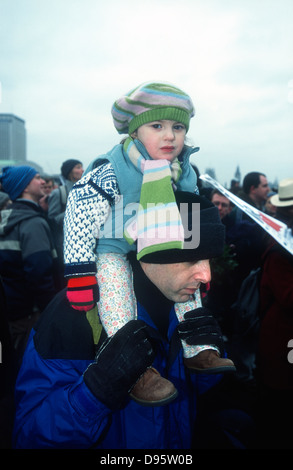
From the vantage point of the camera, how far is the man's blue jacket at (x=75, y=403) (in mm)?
1168

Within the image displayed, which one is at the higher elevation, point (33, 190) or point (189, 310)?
point (33, 190)

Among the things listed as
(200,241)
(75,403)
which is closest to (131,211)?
(200,241)

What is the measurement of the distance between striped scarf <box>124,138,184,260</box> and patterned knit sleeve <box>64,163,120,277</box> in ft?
0.44

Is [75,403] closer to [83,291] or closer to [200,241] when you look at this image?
[83,291]

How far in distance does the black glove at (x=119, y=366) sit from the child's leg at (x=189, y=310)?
33 centimetres

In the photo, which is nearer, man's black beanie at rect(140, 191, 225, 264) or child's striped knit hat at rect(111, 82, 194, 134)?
man's black beanie at rect(140, 191, 225, 264)

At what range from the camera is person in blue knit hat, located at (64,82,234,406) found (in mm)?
1203

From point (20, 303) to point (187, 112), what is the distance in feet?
7.36

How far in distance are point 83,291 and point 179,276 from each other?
37 cm

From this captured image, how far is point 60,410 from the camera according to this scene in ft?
3.87

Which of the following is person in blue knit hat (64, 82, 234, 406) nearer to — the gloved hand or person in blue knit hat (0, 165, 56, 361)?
the gloved hand

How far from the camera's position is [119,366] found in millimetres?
1157

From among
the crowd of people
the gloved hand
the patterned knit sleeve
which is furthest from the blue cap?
the gloved hand
